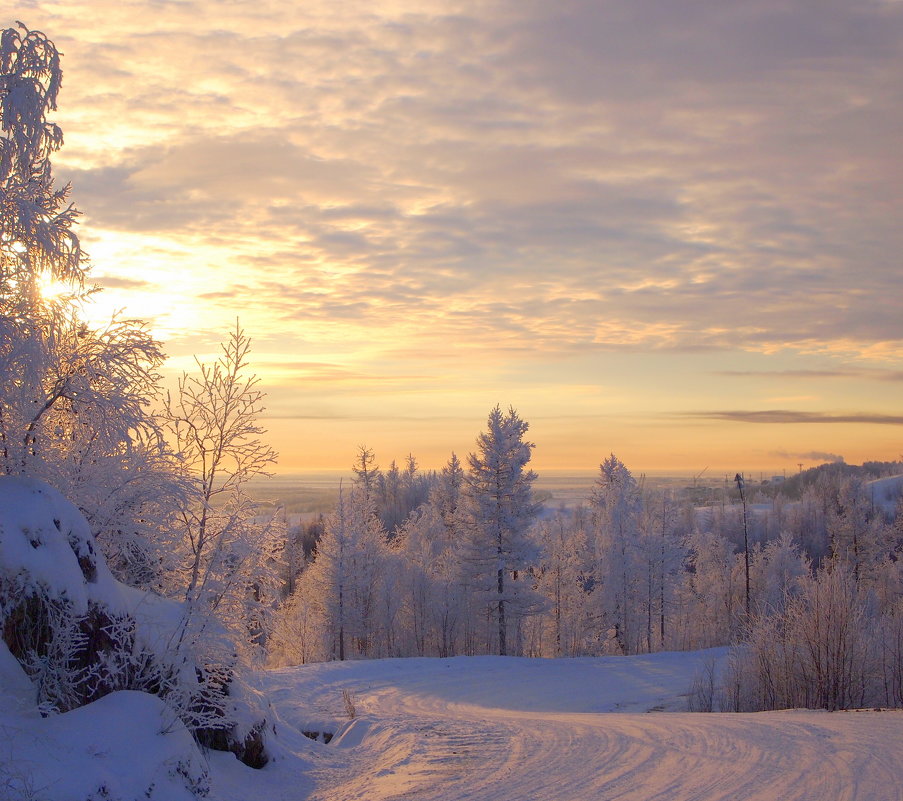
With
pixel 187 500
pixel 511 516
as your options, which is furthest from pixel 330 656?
pixel 187 500

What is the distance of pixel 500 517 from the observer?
114 ft

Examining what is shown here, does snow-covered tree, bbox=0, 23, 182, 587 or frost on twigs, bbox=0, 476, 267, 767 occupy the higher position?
snow-covered tree, bbox=0, 23, 182, 587

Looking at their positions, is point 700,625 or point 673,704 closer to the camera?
point 673,704

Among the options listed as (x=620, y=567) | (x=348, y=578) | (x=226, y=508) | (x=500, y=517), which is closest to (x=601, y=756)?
(x=226, y=508)

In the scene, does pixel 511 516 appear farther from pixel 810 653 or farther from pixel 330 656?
pixel 810 653

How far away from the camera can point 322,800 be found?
9641mm

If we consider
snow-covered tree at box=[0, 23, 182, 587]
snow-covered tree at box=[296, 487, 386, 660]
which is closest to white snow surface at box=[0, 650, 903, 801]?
snow-covered tree at box=[0, 23, 182, 587]

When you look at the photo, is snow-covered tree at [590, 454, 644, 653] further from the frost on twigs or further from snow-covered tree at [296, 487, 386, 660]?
the frost on twigs

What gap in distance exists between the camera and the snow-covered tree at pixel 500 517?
3462 cm

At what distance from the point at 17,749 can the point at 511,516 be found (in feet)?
94.3

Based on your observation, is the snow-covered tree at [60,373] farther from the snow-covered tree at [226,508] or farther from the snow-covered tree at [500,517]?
the snow-covered tree at [500,517]

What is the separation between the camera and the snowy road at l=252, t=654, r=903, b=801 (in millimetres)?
9023

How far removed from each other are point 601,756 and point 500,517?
941 inches

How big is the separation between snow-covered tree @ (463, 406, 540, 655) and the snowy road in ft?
51.8
